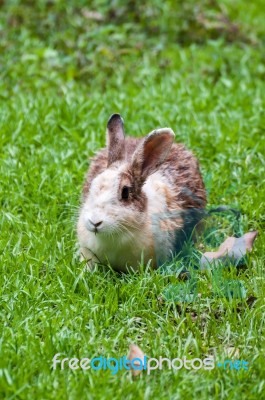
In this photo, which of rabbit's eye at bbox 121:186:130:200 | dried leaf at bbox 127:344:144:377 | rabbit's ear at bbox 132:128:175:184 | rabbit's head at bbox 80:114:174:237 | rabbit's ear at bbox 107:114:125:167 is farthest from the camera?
rabbit's ear at bbox 107:114:125:167

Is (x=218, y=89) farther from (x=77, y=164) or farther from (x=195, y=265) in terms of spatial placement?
(x=195, y=265)

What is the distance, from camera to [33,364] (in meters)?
3.49

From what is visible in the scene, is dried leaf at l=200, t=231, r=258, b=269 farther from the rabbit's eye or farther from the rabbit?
the rabbit's eye

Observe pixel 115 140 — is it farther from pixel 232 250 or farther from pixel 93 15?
pixel 93 15

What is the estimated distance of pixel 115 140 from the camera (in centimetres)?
466

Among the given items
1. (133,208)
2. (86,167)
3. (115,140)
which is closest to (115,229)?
(133,208)

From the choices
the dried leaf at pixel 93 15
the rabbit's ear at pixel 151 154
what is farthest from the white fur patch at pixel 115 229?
the dried leaf at pixel 93 15

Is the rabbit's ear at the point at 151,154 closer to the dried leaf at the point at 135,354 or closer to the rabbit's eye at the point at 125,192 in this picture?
the rabbit's eye at the point at 125,192

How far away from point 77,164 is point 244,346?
7.77ft

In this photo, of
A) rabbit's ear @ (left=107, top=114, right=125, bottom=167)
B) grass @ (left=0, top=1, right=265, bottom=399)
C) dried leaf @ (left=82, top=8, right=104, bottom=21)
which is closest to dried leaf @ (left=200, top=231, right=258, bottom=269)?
grass @ (left=0, top=1, right=265, bottom=399)

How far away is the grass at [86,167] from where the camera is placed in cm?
357

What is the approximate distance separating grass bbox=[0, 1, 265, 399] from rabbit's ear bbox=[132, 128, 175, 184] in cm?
57

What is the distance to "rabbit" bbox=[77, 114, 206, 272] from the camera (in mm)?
4336

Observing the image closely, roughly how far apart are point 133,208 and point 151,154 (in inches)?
13.2
